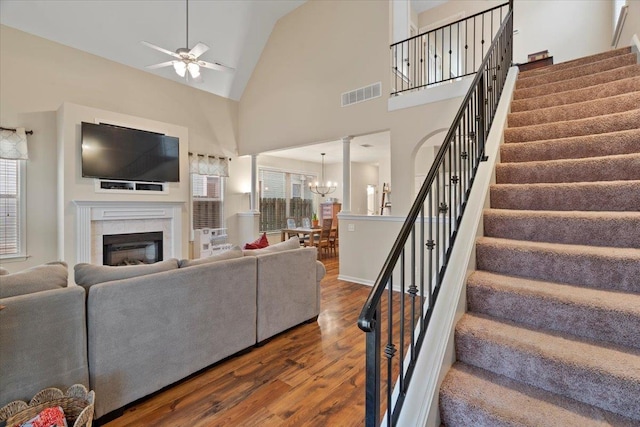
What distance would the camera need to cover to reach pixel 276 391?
2.10 m

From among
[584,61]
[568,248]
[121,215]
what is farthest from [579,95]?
[121,215]

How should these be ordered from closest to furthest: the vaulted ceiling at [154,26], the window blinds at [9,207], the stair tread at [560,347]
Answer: the stair tread at [560,347], the window blinds at [9,207], the vaulted ceiling at [154,26]

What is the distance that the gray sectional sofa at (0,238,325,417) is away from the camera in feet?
5.96

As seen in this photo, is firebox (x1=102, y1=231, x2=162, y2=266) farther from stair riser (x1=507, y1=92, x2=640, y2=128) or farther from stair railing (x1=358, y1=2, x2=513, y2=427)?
stair riser (x1=507, y1=92, x2=640, y2=128)

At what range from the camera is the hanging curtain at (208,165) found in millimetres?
6160

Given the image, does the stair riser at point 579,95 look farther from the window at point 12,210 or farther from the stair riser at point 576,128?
the window at point 12,210

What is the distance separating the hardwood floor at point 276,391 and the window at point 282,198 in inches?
212

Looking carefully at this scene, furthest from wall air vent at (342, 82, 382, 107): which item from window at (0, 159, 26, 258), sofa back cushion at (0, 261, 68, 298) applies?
window at (0, 159, 26, 258)

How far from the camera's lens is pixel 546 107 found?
9.66 feet

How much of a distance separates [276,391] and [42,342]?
1.40 meters

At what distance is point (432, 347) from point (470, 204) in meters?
1.05

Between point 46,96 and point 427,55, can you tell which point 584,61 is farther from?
point 46,96

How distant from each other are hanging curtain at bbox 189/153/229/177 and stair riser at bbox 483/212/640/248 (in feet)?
18.4

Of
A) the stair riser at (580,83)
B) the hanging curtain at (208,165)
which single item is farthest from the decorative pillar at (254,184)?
the stair riser at (580,83)
